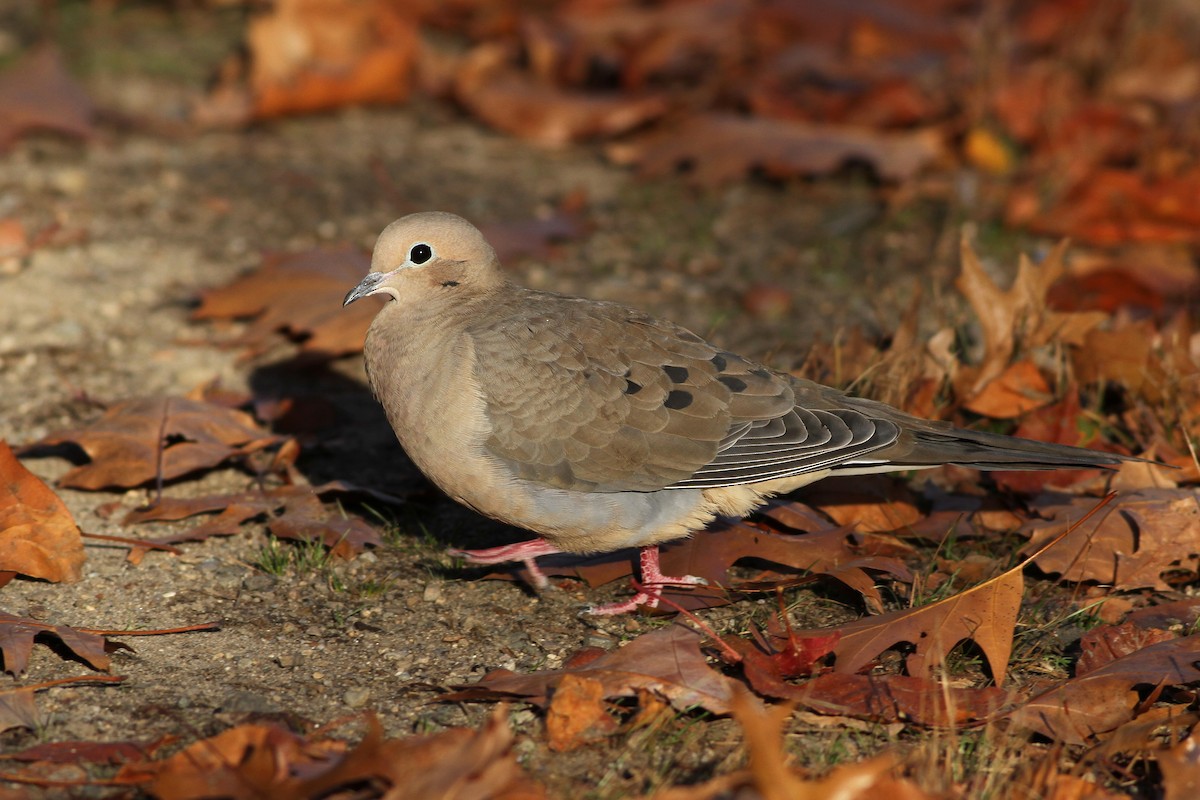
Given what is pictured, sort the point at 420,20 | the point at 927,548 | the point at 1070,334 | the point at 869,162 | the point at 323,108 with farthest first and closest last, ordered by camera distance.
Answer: the point at 420,20 < the point at 323,108 < the point at 869,162 < the point at 1070,334 < the point at 927,548

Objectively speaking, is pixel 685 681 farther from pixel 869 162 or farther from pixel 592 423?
pixel 869 162

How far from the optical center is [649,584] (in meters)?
3.87

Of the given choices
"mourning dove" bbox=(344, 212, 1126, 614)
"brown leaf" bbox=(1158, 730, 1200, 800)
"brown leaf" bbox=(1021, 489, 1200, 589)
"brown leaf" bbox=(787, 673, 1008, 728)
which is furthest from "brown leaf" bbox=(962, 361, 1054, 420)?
"brown leaf" bbox=(1158, 730, 1200, 800)

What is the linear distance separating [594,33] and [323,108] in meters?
1.71

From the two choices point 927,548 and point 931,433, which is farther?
point 927,548

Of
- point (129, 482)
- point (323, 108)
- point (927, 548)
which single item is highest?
point (323, 108)

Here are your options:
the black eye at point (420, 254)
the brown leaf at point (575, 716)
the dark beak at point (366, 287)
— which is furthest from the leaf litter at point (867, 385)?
the black eye at point (420, 254)

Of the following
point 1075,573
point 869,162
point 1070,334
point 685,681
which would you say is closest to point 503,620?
point 685,681

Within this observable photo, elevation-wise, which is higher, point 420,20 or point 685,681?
point 420,20

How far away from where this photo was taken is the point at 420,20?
843 cm

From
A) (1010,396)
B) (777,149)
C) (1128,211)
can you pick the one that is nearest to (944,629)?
(1010,396)

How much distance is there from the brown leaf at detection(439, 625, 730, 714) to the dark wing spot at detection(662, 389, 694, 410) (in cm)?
78

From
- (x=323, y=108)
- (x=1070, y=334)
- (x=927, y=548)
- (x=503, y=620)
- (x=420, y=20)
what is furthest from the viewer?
(x=420, y=20)

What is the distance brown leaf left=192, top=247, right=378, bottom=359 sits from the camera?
16.2ft
